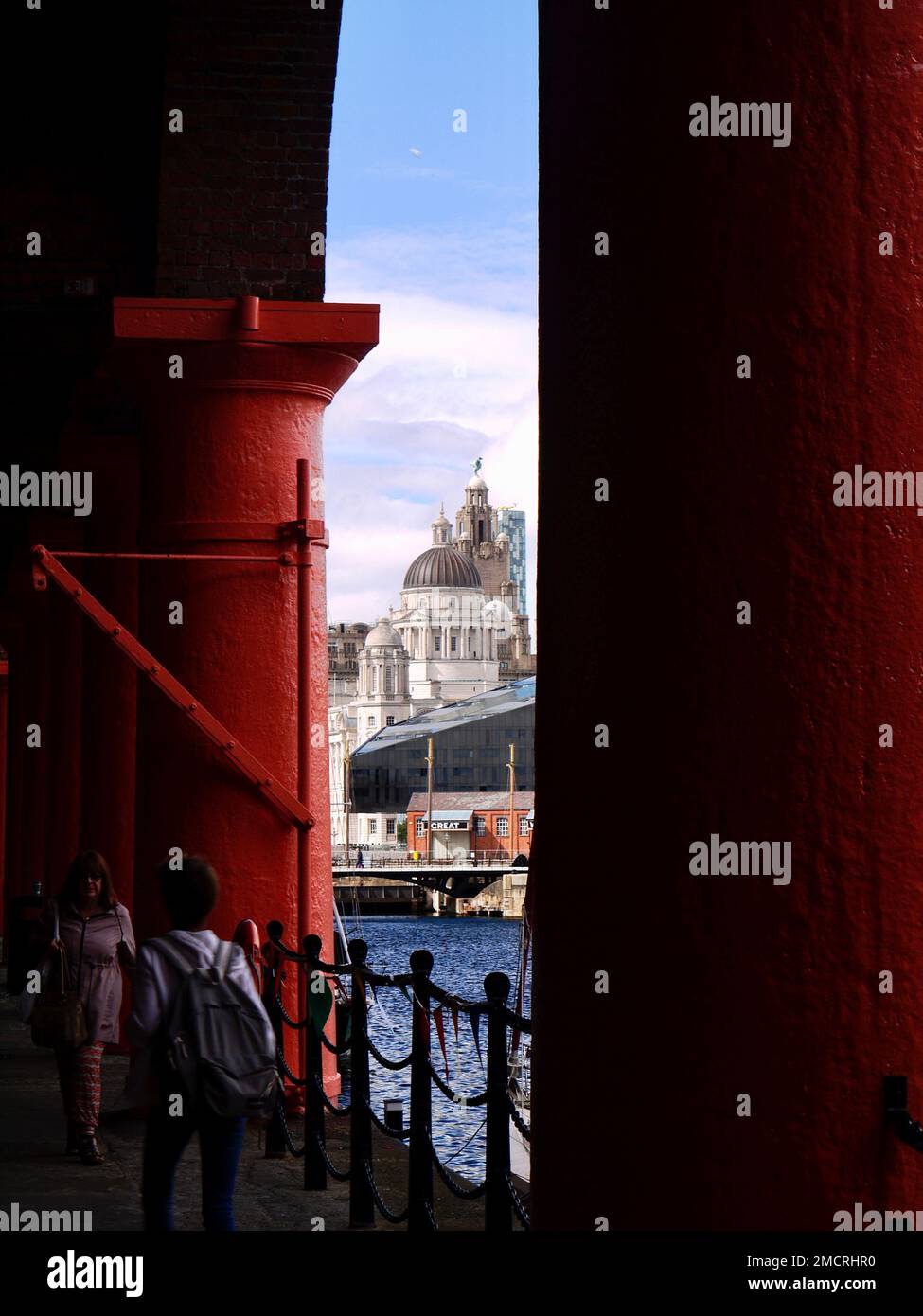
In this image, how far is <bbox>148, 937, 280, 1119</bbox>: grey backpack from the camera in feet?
15.7

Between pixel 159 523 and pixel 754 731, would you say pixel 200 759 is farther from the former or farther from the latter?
pixel 754 731

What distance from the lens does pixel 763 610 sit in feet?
9.64

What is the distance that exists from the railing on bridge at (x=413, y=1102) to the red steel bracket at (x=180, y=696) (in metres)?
0.89

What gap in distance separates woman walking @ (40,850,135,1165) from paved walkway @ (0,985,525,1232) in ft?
0.55

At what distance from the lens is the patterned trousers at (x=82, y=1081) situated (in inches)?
319

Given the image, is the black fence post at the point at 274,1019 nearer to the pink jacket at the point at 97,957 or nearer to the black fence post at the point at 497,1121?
the pink jacket at the point at 97,957

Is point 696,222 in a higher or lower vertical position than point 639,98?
lower

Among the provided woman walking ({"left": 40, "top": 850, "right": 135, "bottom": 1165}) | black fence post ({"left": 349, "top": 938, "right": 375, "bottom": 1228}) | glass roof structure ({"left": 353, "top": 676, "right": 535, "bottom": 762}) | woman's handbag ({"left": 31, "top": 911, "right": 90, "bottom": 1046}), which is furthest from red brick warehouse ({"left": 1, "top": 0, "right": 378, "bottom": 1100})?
glass roof structure ({"left": 353, "top": 676, "right": 535, "bottom": 762})

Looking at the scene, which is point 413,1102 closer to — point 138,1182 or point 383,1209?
point 383,1209

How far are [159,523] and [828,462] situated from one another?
7423mm

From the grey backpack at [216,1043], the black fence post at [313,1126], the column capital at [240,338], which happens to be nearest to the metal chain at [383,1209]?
the black fence post at [313,1126]
